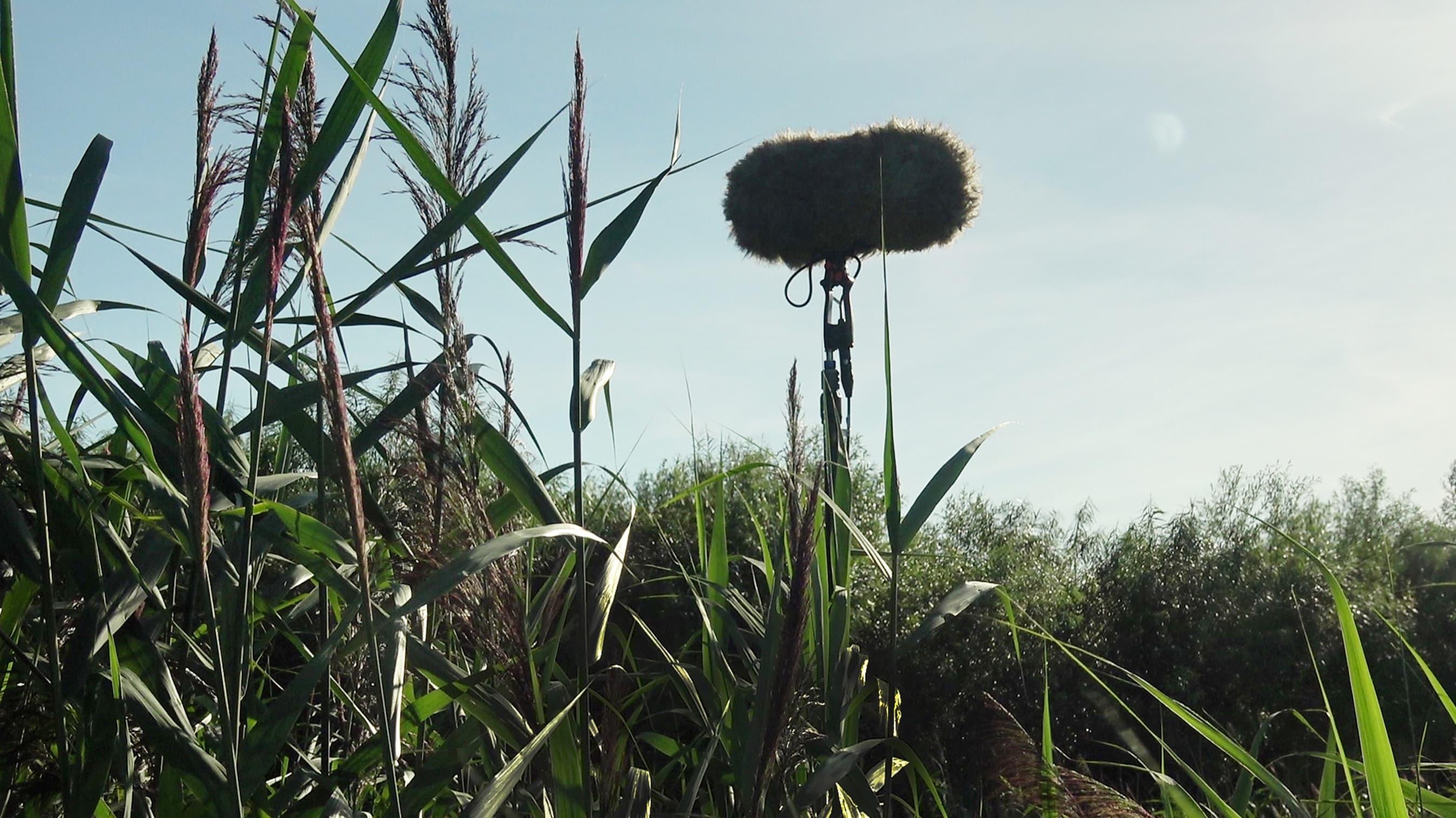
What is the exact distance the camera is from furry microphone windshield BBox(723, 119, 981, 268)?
3.57m

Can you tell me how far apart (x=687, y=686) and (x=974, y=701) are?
12.9ft

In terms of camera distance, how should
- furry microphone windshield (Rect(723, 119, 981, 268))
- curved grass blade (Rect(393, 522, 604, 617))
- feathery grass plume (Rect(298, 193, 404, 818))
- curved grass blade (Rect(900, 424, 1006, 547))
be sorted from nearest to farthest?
1. feathery grass plume (Rect(298, 193, 404, 818))
2. curved grass blade (Rect(393, 522, 604, 617))
3. curved grass blade (Rect(900, 424, 1006, 547))
4. furry microphone windshield (Rect(723, 119, 981, 268))

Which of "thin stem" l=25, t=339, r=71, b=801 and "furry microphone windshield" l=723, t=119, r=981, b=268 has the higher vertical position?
"furry microphone windshield" l=723, t=119, r=981, b=268

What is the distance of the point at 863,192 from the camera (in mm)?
3551

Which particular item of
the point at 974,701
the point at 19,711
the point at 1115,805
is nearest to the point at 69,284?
the point at 19,711

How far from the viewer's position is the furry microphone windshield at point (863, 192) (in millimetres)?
3570

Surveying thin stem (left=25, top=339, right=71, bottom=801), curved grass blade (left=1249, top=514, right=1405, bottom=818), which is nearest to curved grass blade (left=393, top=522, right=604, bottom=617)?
thin stem (left=25, top=339, right=71, bottom=801)

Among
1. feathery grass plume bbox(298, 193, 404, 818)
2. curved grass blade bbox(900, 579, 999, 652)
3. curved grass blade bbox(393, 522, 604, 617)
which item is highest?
feathery grass plume bbox(298, 193, 404, 818)

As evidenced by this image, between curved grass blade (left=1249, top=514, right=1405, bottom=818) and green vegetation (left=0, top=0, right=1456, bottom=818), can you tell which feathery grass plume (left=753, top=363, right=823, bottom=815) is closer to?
green vegetation (left=0, top=0, right=1456, bottom=818)

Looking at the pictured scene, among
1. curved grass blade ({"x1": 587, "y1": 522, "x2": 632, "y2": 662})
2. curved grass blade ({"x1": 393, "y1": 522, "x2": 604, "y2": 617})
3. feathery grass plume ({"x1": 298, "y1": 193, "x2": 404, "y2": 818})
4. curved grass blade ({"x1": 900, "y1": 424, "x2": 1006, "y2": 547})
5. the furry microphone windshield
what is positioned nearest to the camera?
feathery grass plume ({"x1": 298, "y1": 193, "x2": 404, "y2": 818})

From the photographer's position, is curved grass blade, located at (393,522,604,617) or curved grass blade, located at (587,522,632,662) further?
curved grass blade, located at (587,522,632,662)

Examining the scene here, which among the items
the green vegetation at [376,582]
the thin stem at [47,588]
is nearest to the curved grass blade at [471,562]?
the green vegetation at [376,582]

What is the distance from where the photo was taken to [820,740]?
128 cm

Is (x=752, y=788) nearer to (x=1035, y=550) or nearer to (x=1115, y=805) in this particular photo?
(x=1115, y=805)
